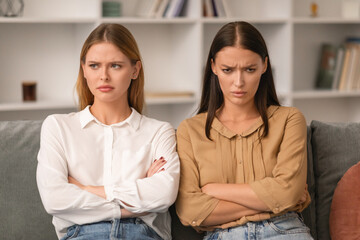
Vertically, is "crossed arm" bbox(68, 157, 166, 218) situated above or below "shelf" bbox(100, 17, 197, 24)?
below

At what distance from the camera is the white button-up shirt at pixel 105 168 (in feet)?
5.62

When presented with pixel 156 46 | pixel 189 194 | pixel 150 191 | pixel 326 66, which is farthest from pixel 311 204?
pixel 326 66

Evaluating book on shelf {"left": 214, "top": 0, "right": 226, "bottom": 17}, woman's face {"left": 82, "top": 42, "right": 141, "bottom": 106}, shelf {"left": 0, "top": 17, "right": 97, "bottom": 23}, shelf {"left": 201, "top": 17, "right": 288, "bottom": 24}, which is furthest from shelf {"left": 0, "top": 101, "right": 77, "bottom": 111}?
woman's face {"left": 82, "top": 42, "right": 141, "bottom": 106}

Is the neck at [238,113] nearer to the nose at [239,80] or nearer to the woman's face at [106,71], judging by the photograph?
the nose at [239,80]

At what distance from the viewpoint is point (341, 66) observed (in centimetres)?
384

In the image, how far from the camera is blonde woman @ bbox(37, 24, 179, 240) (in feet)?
5.64

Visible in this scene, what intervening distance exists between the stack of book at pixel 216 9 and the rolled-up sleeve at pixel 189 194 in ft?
5.78

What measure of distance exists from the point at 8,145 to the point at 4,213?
0.23m

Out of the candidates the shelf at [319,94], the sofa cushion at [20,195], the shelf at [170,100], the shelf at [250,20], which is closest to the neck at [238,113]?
the sofa cushion at [20,195]

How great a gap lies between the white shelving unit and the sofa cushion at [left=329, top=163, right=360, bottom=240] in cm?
153

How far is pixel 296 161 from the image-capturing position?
5.90 feet

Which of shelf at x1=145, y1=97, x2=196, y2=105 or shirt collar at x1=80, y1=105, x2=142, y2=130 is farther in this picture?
shelf at x1=145, y1=97, x2=196, y2=105

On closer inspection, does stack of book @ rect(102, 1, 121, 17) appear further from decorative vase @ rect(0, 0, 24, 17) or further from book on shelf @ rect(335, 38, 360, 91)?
book on shelf @ rect(335, 38, 360, 91)

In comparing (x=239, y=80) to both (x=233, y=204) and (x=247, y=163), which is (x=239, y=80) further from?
(x=233, y=204)
